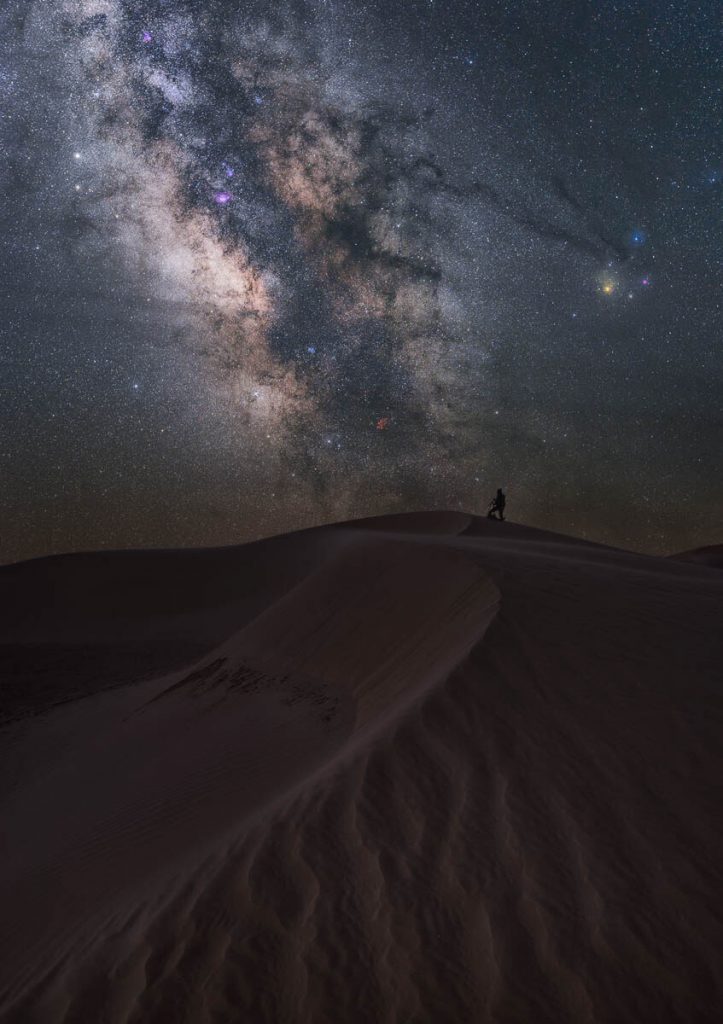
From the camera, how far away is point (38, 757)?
8.43 meters

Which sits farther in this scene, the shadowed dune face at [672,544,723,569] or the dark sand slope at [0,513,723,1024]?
the shadowed dune face at [672,544,723,569]

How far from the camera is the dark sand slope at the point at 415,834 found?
230cm

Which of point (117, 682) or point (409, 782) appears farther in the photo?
point (117, 682)

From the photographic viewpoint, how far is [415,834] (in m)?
3.11

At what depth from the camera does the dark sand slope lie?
2301 millimetres

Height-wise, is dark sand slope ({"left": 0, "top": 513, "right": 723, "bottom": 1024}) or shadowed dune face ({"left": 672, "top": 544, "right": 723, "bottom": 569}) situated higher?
shadowed dune face ({"left": 672, "top": 544, "right": 723, "bottom": 569})

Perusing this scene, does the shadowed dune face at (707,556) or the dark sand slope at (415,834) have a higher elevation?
the shadowed dune face at (707,556)

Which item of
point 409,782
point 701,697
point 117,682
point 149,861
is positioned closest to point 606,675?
point 701,697

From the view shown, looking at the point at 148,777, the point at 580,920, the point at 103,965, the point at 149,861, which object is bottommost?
the point at 148,777

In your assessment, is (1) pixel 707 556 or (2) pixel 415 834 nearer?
(2) pixel 415 834

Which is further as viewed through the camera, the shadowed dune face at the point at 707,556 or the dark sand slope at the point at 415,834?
the shadowed dune face at the point at 707,556

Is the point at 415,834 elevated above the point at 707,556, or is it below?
below

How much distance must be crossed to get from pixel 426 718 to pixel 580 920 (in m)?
1.81

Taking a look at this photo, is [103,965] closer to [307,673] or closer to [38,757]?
[307,673]
